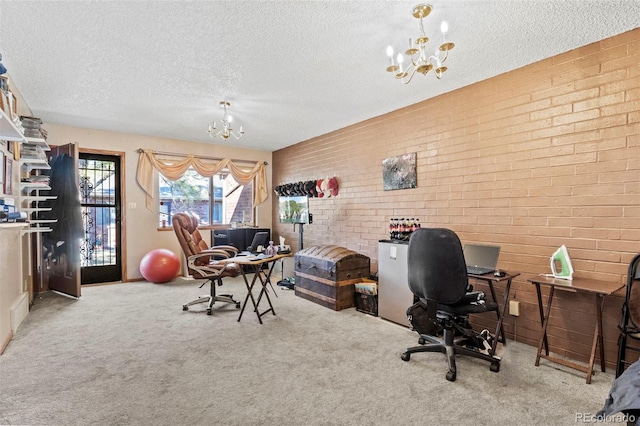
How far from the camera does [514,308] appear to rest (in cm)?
302

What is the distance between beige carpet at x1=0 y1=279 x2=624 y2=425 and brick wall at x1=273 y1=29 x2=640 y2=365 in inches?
29.3

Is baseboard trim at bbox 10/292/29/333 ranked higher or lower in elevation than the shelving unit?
lower

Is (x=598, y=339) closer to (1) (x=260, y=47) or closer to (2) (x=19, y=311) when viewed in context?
(1) (x=260, y=47)

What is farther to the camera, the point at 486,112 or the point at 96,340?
the point at 486,112

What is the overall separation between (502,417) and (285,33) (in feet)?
9.55

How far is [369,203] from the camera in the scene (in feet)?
15.1

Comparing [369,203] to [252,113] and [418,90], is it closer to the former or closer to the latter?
[418,90]

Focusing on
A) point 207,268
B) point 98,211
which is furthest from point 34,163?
point 207,268

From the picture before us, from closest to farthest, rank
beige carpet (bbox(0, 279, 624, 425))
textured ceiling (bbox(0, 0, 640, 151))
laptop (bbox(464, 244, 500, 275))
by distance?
beige carpet (bbox(0, 279, 624, 425))
textured ceiling (bbox(0, 0, 640, 151))
laptop (bbox(464, 244, 500, 275))

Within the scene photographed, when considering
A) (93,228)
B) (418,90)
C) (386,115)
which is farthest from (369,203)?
(93,228)

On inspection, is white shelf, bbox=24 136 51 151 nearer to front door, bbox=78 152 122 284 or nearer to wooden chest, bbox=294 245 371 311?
front door, bbox=78 152 122 284

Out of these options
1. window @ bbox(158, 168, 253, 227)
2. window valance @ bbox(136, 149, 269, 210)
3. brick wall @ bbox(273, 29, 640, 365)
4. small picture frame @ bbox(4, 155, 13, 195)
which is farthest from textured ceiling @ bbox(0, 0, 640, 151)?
window @ bbox(158, 168, 253, 227)

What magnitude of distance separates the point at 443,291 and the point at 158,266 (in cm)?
451

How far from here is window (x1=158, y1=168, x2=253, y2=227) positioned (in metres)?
6.00
